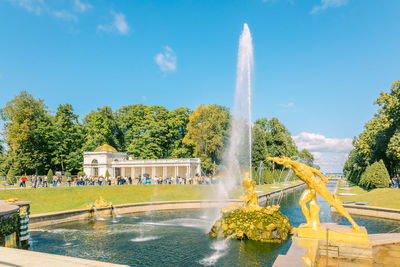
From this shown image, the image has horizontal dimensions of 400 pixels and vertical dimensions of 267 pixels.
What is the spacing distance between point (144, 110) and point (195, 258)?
6572 cm

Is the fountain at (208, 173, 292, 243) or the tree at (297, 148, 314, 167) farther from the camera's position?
the tree at (297, 148, 314, 167)

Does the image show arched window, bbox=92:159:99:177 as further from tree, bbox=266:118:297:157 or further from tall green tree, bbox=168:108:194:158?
tree, bbox=266:118:297:157

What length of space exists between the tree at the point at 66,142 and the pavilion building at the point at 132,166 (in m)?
5.16

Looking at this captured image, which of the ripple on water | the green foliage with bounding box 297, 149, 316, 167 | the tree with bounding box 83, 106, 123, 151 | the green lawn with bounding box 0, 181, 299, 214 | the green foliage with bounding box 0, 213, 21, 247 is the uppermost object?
the tree with bounding box 83, 106, 123, 151

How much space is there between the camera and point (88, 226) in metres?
17.9

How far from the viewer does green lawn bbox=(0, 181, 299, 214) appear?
23203mm

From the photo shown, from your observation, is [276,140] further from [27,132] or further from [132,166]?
[27,132]

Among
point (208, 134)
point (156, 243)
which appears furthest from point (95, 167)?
point (156, 243)

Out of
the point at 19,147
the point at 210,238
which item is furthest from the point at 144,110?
the point at 210,238

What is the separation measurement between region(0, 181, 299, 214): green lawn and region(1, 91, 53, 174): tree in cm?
3241

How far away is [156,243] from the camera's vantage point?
13.7 m

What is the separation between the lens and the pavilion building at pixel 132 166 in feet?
176

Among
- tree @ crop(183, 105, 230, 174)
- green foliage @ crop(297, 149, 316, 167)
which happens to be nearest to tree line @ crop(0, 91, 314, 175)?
tree @ crop(183, 105, 230, 174)

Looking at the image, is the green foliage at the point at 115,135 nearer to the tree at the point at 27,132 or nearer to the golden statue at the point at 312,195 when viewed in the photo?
the tree at the point at 27,132
